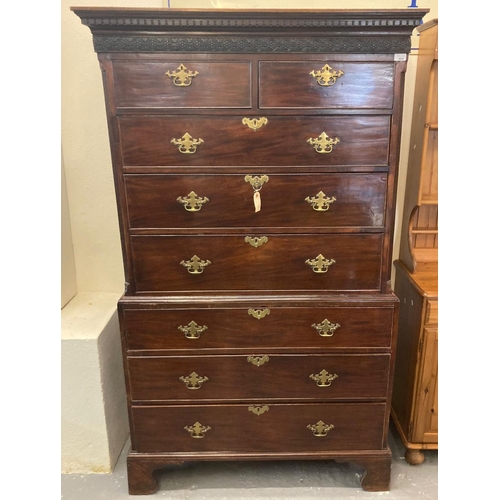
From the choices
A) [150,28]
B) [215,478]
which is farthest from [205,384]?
[150,28]

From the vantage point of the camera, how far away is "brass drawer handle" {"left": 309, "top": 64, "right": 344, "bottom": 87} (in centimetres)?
158

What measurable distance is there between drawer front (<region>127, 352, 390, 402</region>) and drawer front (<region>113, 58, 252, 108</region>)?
1017 millimetres

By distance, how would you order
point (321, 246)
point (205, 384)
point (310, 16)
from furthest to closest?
point (205, 384), point (321, 246), point (310, 16)

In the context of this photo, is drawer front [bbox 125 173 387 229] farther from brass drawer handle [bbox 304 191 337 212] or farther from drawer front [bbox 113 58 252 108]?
drawer front [bbox 113 58 252 108]

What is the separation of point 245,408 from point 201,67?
139 cm

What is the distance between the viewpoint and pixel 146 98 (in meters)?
1.60

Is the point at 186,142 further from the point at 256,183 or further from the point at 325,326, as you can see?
the point at 325,326

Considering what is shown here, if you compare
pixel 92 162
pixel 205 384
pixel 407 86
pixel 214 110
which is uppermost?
pixel 407 86

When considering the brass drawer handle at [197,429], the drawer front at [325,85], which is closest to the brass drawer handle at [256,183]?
the drawer front at [325,85]

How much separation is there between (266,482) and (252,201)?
4.35 feet

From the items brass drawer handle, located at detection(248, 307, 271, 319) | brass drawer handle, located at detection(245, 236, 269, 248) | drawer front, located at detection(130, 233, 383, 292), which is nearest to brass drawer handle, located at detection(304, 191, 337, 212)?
drawer front, located at detection(130, 233, 383, 292)

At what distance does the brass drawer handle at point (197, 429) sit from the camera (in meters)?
1.93

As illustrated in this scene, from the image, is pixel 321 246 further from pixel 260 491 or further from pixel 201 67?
pixel 260 491

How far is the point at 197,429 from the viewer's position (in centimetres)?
193
